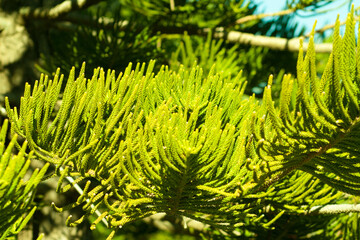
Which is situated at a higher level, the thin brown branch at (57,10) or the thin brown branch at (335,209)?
the thin brown branch at (57,10)

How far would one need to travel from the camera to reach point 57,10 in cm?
132

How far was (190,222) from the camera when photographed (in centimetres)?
137

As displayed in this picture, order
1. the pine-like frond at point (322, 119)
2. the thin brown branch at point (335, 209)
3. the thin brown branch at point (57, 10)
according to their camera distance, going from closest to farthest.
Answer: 1. the pine-like frond at point (322, 119)
2. the thin brown branch at point (335, 209)
3. the thin brown branch at point (57, 10)

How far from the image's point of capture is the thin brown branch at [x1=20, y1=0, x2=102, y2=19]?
4.25ft

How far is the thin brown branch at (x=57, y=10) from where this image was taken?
4.25 ft

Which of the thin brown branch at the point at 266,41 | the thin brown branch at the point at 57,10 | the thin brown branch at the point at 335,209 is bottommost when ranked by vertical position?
the thin brown branch at the point at 335,209

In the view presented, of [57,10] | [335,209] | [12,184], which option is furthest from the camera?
[57,10]

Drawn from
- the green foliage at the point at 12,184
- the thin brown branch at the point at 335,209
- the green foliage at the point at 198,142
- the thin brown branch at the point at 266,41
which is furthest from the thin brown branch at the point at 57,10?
the thin brown branch at the point at 335,209

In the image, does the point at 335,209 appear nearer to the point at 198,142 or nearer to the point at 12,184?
the point at 198,142

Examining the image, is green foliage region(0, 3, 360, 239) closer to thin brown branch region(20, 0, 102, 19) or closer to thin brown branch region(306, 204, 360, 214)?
thin brown branch region(306, 204, 360, 214)

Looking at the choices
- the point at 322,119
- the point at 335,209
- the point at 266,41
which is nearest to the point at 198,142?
the point at 322,119

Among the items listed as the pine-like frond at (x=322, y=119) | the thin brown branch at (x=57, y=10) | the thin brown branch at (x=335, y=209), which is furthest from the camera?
the thin brown branch at (x=57, y=10)

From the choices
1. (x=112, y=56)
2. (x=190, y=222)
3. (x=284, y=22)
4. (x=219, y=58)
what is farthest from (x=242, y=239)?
(x=284, y=22)

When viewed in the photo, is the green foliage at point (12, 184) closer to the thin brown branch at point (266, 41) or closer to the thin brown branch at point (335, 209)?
the thin brown branch at point (335, 209)
